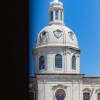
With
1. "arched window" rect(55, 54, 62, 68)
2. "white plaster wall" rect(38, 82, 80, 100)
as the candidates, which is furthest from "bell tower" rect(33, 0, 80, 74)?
"white plaster wall" rect(38, 82, 80, 100)

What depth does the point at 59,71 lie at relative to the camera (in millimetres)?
5906

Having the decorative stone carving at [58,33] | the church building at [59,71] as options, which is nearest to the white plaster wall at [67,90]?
the church building at [59,71]

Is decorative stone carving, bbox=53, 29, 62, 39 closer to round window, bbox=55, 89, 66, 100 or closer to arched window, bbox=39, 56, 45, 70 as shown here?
arched window, bbox=39, 56, 45, 70

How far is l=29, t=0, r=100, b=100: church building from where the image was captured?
553 centimetres

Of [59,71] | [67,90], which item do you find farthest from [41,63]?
[67,90]

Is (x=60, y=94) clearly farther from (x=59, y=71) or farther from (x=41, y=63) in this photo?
(x=41, y=63)

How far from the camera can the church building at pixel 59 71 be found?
553 cm

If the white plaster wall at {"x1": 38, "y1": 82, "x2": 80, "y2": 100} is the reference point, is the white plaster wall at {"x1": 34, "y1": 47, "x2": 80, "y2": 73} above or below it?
above

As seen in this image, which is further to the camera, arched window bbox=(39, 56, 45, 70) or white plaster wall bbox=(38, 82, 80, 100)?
white plaster wall bbox=(38, 82, 80, 100)

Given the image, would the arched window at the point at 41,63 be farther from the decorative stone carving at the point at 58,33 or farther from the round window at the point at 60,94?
the round window at the point at 60,94

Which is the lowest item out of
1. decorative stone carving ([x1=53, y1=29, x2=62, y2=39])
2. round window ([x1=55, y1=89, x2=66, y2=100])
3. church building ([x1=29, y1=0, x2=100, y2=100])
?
round window ([x1=55, y1=89, x2=66, y2=100])
